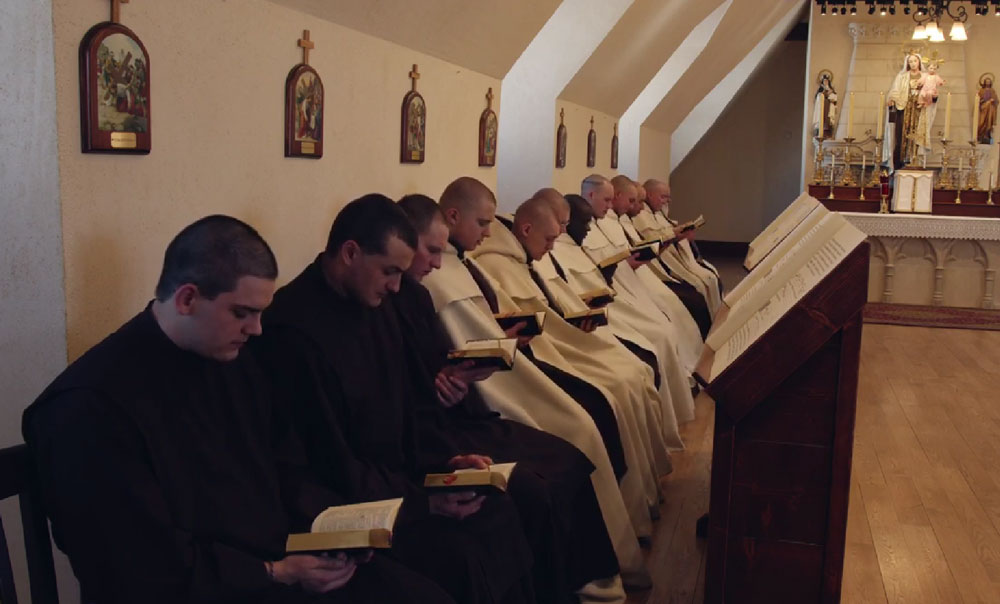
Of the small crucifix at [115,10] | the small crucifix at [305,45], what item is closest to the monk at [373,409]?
the small crucifix at [115,10]

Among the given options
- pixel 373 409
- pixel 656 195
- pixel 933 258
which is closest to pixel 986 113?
pixel 933 258

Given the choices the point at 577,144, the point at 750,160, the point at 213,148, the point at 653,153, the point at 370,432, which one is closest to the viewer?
the point at 370,432

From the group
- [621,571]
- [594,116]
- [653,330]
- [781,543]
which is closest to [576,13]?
[594,116]

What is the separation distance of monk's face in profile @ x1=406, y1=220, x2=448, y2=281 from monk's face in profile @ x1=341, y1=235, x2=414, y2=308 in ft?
2.14

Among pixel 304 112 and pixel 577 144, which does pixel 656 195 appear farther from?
pixel 304 112

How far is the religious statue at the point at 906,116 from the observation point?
13.9m

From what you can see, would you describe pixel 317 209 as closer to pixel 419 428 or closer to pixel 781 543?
pixel 419 428

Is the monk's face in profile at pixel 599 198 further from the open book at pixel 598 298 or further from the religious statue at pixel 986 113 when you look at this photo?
the religious statue at pixel 986 113

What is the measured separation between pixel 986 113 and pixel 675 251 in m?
7.67

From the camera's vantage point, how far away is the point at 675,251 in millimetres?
9141

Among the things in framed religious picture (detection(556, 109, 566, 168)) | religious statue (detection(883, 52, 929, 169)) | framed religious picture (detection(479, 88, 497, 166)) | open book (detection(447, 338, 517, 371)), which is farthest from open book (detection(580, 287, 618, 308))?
religious statue (detection(883, 52, 929, 169))

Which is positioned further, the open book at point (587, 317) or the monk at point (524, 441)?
the open book at point (587, 317)

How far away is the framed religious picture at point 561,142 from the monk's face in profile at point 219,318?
21.1 ft

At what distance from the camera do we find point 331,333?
3.29 m
